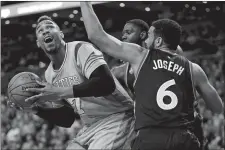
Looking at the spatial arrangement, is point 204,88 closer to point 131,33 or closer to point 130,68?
point 130,68

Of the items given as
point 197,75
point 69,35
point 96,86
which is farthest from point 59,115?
point 69,35

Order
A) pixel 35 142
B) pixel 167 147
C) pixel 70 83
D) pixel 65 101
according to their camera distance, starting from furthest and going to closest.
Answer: pixel 35 142
pixel 65 101
pixel 70 83
pixel 167 147

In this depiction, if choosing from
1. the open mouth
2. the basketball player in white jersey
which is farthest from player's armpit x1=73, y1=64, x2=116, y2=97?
the open mouth

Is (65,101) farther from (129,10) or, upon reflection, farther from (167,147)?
(129,10)

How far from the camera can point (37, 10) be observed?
14.8 m

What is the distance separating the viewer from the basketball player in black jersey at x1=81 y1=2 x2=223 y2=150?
3.19m

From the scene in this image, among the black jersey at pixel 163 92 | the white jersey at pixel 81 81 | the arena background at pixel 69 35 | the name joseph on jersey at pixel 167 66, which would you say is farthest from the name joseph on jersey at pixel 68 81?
the arena background at pixel 69 35

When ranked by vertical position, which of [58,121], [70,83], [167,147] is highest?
[70,83]

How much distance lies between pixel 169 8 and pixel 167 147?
10.8 metres

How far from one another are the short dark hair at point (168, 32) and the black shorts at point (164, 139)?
728 millimetres

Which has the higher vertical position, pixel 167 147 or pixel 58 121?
pixel 58 121

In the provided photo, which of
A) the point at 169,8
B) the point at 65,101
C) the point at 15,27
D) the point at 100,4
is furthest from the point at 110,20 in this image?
the point at 65,101

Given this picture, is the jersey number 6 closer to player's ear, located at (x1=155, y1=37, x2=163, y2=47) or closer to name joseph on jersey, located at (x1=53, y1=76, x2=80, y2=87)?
player's ear, located at (x1=155, y1=37, x2=163, y2=47)

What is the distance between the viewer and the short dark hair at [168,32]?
3479 mm
